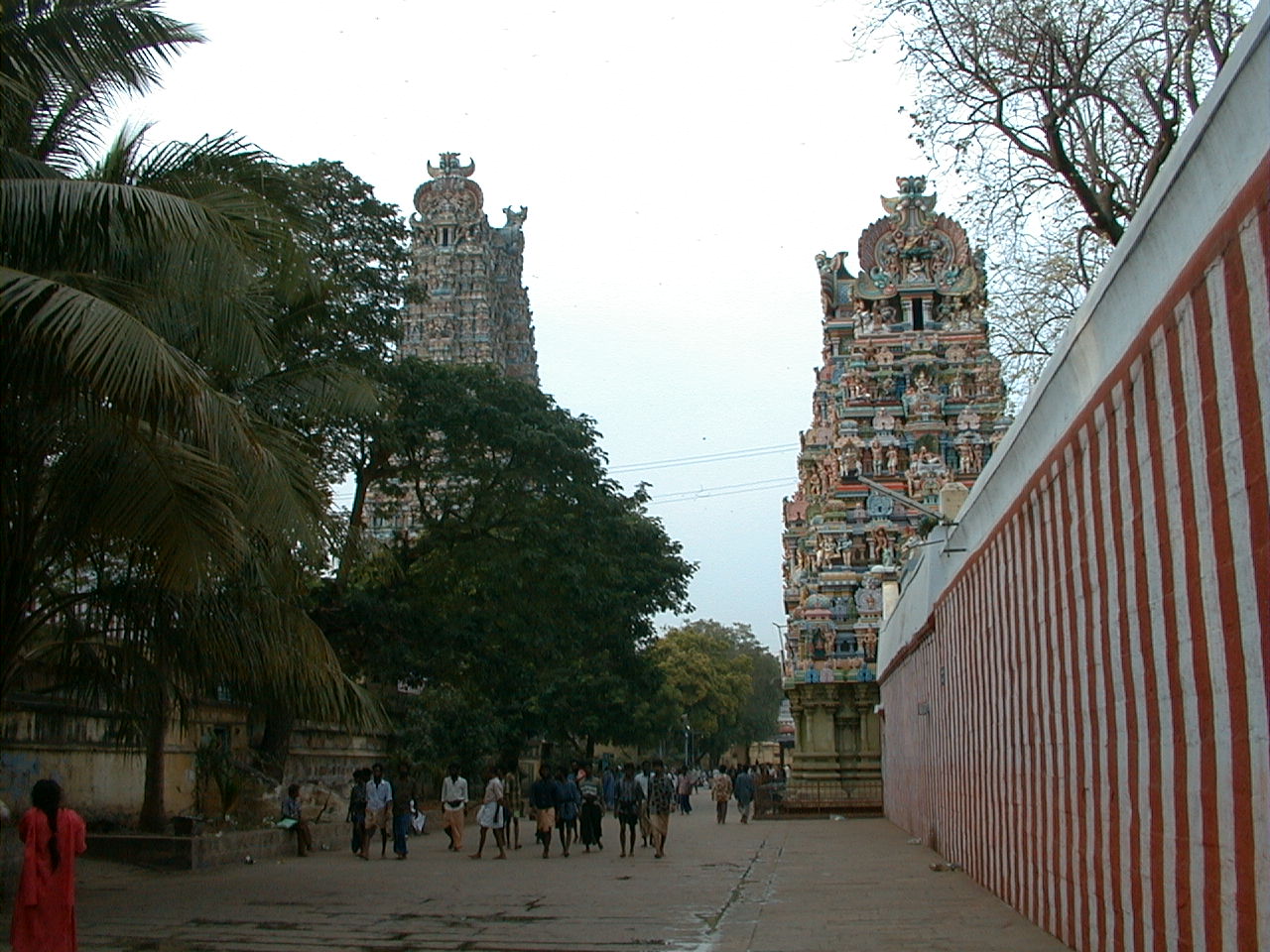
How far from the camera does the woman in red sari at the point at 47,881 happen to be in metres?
7.29

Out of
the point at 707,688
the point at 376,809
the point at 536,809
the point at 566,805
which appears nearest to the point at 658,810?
the point at 566,805

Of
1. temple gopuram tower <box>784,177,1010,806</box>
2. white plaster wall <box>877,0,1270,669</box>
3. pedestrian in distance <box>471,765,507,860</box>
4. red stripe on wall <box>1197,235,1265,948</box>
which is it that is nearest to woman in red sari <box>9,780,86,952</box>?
red stripe on wall <box>1197,235,1265,948</box>

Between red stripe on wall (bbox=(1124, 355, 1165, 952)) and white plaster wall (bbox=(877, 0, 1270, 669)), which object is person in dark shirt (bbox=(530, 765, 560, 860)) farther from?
red stripe on wall (bbox=(1124, 355, 1165, 952))

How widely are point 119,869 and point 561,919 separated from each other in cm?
652

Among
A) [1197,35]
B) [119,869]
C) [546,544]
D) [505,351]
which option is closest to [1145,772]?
[1197,35]

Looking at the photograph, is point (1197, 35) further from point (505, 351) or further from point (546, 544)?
point (505, 351)

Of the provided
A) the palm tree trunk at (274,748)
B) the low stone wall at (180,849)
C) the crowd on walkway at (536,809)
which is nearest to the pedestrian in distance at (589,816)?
the crowd on walkway at (536,809)

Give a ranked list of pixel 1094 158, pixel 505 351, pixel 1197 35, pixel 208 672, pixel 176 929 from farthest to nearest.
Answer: pixel 505 351 < pixel 1094 158 < pixel 1197 35 < pixel 208 672 < pixel 176 929

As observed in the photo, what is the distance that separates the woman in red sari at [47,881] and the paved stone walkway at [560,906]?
2.33m

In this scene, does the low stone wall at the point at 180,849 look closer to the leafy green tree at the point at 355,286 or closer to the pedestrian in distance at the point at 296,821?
the pedestrian in distance at the point at 296,821

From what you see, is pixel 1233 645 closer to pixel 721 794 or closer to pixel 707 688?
pixel 721 794

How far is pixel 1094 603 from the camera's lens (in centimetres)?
747

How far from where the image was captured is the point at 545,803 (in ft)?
63.4

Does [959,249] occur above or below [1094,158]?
above
